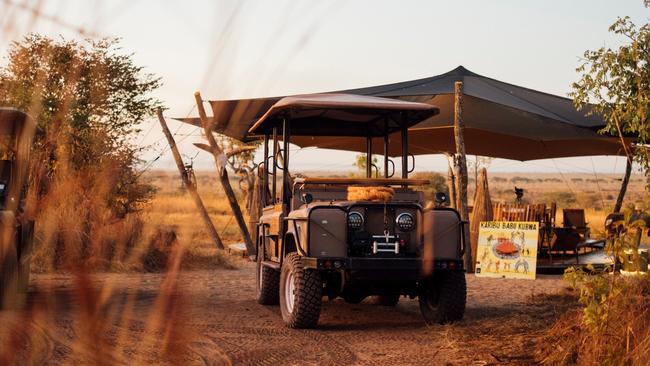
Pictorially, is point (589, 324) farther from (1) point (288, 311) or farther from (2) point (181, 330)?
(2) point (181, 330)

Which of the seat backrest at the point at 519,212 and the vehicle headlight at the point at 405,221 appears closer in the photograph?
the vehicle headlight at the point at 405,221

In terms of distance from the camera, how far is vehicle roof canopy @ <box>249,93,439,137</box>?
9.02m

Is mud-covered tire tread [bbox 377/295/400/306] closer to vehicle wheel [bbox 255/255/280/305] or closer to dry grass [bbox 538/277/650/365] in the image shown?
vehicle wheel [bbox 255/255/280/305]

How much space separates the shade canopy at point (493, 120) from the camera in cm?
1509

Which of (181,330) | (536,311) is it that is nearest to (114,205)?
(536,311)

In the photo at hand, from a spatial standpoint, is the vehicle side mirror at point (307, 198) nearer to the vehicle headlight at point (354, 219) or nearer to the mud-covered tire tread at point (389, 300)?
the vehicle headlight at point (354, 219)

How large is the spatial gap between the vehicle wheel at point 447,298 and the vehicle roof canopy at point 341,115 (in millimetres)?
1835

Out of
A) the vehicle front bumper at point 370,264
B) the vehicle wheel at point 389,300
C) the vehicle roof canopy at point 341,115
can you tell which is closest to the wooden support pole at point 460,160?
the vehicle roof canopy at point 341,115

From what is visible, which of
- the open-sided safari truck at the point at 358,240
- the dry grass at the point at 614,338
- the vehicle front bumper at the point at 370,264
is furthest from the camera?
the open-sided safari truck at the point at 358,240

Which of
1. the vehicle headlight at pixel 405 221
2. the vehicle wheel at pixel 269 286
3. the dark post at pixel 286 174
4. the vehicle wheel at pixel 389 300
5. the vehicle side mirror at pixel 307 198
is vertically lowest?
the vehicle wheel at pixel 389 300

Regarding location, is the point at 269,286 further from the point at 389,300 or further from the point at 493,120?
the point at 493,120

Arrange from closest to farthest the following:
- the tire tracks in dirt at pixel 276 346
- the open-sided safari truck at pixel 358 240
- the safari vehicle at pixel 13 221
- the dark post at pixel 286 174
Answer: the tire tracks in dirt at pixel 276 346 → the safari vehicle at pixel 13 221 → the open-sided safari truck at pixel 358 240 → the dark post at pixel 286 174

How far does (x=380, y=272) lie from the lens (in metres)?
8.01

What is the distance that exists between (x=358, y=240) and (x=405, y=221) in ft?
1.59
